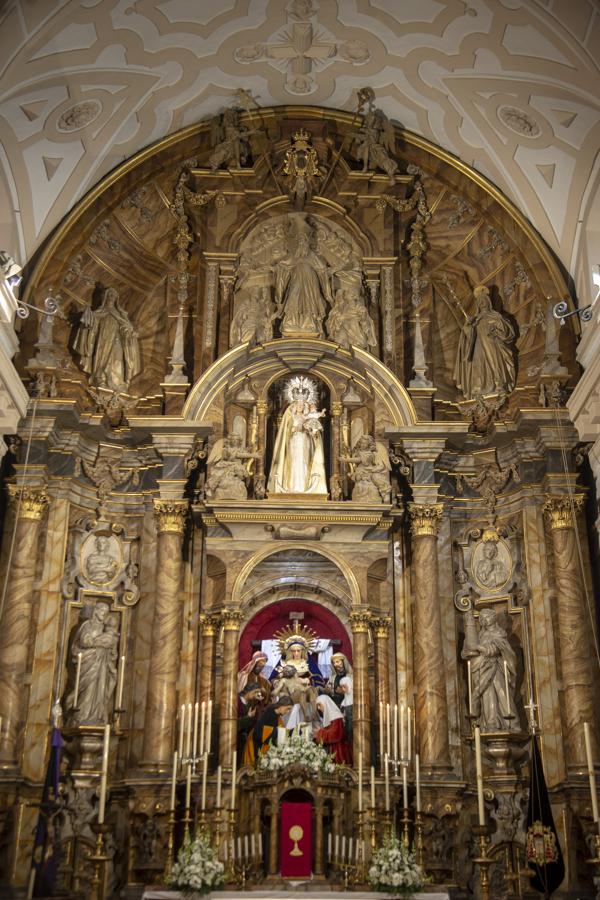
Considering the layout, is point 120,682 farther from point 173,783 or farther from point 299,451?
point 299,451

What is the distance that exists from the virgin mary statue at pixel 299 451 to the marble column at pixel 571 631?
372cm

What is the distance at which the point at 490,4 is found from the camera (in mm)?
16406

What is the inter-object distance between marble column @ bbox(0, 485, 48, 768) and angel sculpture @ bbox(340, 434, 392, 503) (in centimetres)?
490

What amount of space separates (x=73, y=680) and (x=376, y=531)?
206 inches

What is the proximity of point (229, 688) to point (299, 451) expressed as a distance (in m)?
4.02

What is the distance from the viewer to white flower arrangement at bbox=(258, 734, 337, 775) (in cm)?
1518

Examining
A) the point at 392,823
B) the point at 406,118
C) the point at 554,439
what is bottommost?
the point at 392,823

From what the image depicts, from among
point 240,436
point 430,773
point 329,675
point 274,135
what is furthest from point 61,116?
point 430,773

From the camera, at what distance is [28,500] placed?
55.4ft

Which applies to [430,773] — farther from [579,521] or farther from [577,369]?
[577,369]

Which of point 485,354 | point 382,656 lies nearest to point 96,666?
point 382,656

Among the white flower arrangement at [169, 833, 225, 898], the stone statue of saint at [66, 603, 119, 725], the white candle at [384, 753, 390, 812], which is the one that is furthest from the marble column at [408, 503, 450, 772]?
the stone statue of saint at [66, 603, 119, 725]

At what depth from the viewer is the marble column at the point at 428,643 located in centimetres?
1609

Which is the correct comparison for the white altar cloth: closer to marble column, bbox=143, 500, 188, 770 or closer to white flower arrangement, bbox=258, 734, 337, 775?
white flower arrangement, bbox=258, 734, 337, 775
